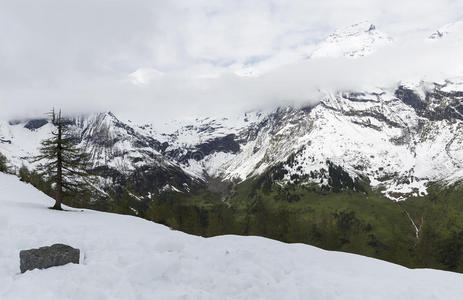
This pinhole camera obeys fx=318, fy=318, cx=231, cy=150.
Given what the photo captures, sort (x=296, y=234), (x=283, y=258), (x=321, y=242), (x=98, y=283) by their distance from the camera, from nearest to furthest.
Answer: (x=98, y=283)
(x=283, y=258)
(x=296, y=234)
(x=321, y=242)

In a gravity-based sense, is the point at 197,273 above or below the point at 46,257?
below

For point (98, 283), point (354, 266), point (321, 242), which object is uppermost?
point (98, 283)

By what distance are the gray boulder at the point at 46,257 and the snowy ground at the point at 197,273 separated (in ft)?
1.48

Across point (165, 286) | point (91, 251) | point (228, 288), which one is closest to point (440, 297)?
point (228, 288)

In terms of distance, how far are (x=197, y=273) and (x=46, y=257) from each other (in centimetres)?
659

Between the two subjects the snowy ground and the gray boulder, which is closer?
the snowy ground

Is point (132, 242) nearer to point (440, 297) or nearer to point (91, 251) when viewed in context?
point (91, 251)

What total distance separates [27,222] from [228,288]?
1577 centimetres

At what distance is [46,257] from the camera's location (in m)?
13.7

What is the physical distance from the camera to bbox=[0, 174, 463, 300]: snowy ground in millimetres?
12633

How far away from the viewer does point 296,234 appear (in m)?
69.9

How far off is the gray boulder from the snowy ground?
0.45 metres

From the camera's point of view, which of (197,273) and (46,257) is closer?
(46,257)

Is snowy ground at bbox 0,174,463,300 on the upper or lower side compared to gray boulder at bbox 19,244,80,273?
lower
